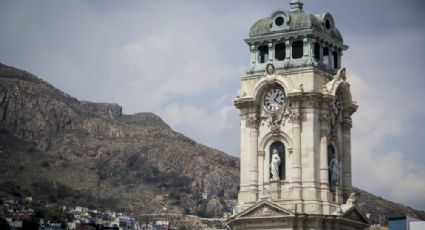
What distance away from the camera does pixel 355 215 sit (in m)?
52.1

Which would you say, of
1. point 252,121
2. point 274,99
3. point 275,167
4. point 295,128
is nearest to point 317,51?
point 274,99

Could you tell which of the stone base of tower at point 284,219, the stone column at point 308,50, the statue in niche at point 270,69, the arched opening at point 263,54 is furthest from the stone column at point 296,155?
the arched opening at point 263,54

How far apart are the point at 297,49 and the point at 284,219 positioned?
962 cm

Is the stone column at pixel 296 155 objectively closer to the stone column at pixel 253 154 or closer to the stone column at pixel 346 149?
the stone column at pixel 253 154

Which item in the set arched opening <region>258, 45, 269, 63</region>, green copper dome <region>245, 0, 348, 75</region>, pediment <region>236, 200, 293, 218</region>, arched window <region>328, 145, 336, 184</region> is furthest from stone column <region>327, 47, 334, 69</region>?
pediment <region>236, 200, 293, 218</region>

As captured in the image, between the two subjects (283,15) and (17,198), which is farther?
(17,198)

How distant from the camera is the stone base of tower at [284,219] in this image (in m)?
49.9

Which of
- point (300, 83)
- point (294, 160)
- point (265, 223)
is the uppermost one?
point (300, 83)

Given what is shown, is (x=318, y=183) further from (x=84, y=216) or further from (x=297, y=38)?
(x=84, y=216)

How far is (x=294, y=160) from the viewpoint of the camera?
168ft

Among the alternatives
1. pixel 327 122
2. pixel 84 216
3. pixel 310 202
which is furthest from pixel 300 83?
pixel 84 216

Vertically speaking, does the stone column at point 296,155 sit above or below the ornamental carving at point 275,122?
below

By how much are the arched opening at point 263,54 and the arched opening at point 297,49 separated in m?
1.58

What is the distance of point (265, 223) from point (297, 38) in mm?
10175
